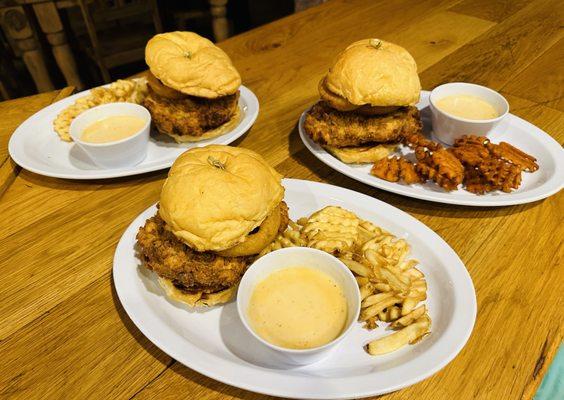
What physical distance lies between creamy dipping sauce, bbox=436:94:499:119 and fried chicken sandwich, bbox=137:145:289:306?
136cm

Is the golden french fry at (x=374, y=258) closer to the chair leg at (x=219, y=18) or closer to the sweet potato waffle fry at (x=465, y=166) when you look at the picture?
the sweet potato waffle fry at (x=465, y=166)

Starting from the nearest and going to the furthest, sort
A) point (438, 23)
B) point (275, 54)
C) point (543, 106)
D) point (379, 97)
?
point (379, 97)
point (543, 106)
point (275, 54)
point (438, 23)

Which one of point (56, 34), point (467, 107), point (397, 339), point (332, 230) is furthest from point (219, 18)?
point (397, 339)

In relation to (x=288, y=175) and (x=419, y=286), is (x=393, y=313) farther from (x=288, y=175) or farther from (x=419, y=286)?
(x=288, y=175)

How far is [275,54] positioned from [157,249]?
7.78ft

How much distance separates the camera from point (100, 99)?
2699 mm

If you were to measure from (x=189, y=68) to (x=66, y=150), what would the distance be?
0.88 m

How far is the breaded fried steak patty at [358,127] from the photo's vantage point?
2238mm

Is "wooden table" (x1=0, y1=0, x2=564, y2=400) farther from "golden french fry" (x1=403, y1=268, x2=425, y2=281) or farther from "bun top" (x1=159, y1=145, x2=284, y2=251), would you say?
"bun top" (x1=159, y1=145, x2=284, y2=251)

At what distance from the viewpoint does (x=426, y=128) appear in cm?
264

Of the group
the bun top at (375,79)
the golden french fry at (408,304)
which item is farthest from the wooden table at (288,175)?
the bun top at (375,79)

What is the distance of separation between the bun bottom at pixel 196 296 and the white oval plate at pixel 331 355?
0.05 metres

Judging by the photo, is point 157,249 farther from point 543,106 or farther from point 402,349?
point 543,106

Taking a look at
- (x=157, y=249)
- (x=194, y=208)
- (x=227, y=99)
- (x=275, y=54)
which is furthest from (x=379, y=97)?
(x=275, y=54)
